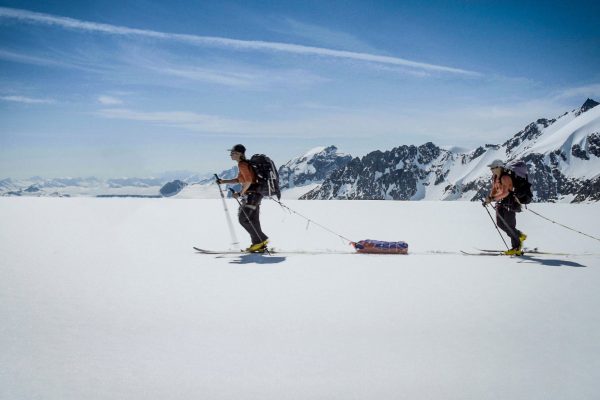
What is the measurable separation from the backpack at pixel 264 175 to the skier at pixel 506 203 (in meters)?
5.67

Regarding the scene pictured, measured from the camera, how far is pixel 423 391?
333cm

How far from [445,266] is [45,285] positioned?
740 centimetres

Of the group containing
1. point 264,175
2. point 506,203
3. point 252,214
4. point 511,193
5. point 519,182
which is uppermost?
point 264,175

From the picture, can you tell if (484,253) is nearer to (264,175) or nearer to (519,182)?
(519,182)

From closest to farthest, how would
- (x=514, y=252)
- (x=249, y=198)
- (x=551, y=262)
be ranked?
(x=551, y=262)
(x=514, y=252)
(x=249, y=198)

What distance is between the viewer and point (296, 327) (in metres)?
4.66

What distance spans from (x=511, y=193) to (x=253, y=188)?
6.76 m

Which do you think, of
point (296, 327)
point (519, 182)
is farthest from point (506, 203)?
point (296, 327)

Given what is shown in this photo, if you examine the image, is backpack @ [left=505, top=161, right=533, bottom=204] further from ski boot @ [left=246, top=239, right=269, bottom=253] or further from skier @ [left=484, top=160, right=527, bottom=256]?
ski boot @ [left=246, top=239, right=269, bottom=253]

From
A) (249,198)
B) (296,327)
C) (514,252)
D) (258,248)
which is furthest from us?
(249,198)

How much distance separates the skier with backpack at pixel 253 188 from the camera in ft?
33.8

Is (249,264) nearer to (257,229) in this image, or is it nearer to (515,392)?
(257,229)

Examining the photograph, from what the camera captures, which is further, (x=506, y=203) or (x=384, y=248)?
(x=506, y=203)

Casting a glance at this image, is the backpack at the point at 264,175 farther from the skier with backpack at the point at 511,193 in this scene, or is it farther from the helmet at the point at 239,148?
the skier with backpack at the point at 511,193
